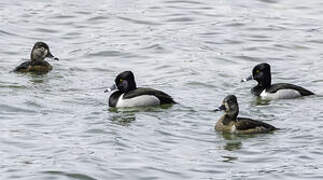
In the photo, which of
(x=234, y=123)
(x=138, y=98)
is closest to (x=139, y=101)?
(x=138, y=98)

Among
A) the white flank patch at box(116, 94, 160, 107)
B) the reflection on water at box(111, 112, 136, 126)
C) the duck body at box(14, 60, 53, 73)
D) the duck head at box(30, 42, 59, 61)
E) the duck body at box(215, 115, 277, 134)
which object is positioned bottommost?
the reflection on water at box(111, 112, 136, 126)

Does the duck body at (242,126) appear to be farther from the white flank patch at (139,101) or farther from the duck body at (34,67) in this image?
the duck body at (34,67)

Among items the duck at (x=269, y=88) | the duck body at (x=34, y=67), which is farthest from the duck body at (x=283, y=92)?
the duck body at (x=34, y=67)

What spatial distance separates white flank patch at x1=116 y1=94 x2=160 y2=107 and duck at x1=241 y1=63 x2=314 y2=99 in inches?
97.4

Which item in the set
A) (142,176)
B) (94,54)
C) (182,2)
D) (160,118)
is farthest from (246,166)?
(182,2)

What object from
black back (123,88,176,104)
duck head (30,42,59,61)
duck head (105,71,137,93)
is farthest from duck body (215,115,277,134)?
duck head (30,42,59,61)

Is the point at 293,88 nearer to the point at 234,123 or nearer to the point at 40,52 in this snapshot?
the point at 234,123

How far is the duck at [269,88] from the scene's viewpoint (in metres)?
19.3

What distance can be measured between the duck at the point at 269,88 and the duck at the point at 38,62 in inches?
176

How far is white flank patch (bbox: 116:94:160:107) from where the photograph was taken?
18.5m

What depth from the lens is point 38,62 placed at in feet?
72.5

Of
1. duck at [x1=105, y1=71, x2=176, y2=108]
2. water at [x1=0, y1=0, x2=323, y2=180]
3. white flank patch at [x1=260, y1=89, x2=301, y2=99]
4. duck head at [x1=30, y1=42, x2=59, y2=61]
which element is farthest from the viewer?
duck head at [x1=30, y1=42, x2=59, y2=61]

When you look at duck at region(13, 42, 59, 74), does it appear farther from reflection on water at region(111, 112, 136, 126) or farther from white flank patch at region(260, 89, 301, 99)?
white flank patch at region(260, 89, 301, 99)

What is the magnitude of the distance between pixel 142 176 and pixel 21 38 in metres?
13.3
